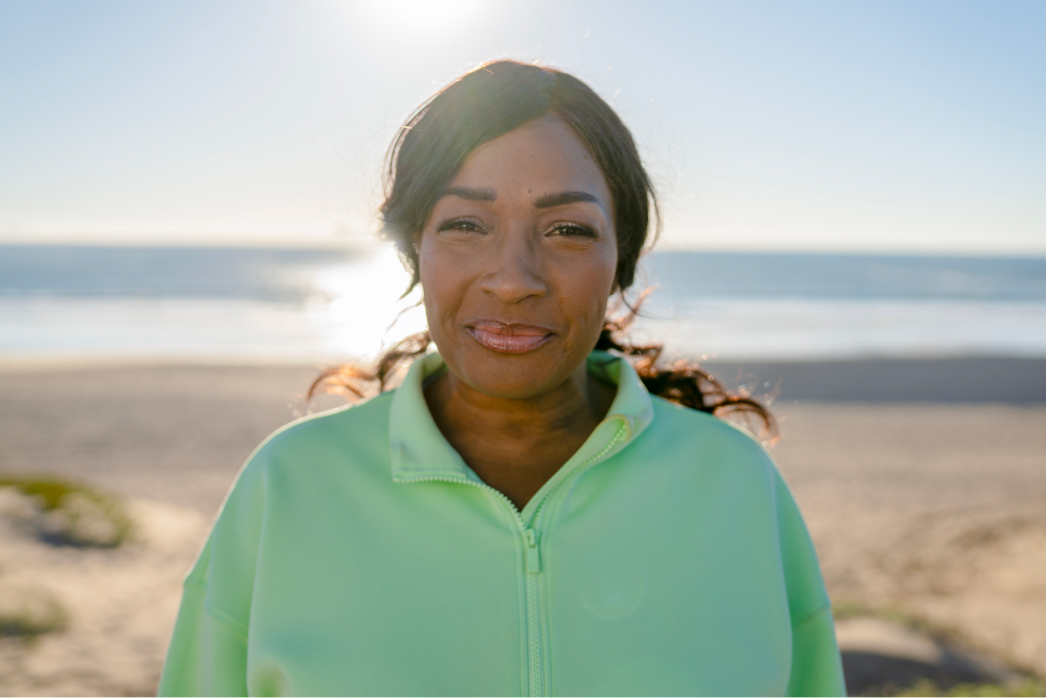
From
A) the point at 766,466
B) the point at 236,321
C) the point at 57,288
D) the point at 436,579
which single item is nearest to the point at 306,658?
the point at 436,579

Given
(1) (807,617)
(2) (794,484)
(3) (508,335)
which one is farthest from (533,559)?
(2) (794,484)

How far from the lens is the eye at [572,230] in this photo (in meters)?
1.87

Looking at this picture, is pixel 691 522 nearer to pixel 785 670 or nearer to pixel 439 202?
pixel 785 670

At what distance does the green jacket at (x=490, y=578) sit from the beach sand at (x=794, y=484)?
379 centimetres

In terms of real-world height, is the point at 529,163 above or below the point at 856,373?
above

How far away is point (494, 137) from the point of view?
1.87m

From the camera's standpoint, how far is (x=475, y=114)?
1875 mm

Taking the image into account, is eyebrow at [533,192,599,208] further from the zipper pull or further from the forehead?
the zipper pull

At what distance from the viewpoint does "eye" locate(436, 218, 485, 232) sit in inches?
74.0

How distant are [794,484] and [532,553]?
8.96 m

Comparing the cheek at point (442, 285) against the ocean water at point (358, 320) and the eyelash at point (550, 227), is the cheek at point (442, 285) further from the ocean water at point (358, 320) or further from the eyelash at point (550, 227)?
the ocean water at point (358, 320)

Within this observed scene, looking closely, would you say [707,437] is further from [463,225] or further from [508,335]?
[463,225]

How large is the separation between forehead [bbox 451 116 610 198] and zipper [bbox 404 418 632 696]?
670 mm

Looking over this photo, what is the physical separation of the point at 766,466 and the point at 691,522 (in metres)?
0.29
